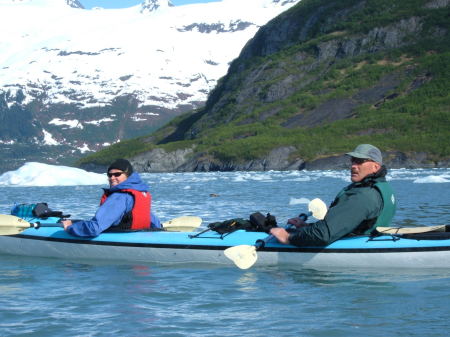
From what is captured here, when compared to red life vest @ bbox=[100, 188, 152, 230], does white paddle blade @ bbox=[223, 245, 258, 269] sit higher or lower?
lower

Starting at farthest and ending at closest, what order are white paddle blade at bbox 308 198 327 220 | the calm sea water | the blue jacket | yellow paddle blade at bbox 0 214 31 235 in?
1. yellow paddle blade at bbox 0 214 31 235
2. white paddle blade at bbox 308 198 327 220
3. the blue jacket
4. the calm sea water

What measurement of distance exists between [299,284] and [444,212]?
13.3 m

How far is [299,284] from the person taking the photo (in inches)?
403

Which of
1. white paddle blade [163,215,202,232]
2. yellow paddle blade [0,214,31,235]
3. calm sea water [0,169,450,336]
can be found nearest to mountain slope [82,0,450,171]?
white paddle blade [163,215,202,232]

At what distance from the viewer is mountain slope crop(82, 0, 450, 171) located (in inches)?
4729

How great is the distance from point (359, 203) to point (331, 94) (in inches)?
5177

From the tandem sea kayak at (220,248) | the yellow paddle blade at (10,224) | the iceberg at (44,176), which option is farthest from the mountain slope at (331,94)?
the tandem sea kayak at (220,248)

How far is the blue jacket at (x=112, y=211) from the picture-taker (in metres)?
11.4

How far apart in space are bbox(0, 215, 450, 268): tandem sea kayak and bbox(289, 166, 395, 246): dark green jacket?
0.32m

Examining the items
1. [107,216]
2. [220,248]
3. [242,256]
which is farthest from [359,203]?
[107,216]

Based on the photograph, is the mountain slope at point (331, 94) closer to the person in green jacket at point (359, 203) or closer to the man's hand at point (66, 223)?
the man's hand at point (66, 223)

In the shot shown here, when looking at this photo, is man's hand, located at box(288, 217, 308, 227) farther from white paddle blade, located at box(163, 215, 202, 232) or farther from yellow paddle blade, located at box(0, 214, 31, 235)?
yellow paddle blade, located at box(0, 214, 31, 235)

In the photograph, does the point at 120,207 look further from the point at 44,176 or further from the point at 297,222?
the point at 44,176

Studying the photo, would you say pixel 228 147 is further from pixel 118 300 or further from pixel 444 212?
pixel 118 300
